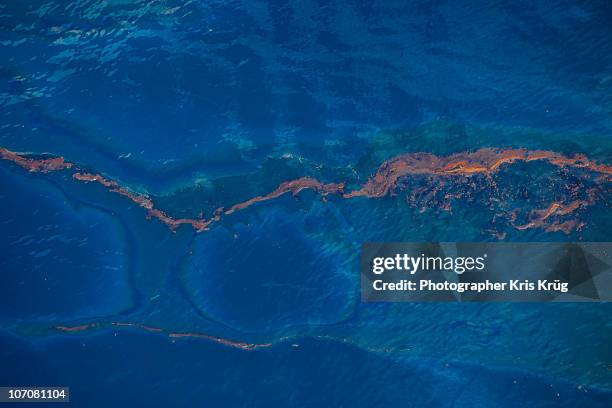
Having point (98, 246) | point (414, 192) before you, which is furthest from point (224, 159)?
point (414, 192)

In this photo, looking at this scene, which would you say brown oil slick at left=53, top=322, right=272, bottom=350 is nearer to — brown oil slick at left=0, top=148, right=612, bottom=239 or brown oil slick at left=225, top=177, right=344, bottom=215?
brown oil slick at left=0, top=148, right=612, bottom=239

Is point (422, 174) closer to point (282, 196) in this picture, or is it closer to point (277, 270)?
point (282, 196)

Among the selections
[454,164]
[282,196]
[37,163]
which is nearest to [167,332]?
[282,196]

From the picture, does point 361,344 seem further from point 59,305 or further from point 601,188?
point 59,305

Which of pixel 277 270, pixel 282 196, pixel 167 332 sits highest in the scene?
pixel 282 196

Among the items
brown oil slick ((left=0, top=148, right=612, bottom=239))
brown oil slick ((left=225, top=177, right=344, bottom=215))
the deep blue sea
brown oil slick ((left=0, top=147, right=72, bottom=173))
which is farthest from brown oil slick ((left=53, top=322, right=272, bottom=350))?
brown oil slick ((left=0, top=147, right=72, bottom=173))

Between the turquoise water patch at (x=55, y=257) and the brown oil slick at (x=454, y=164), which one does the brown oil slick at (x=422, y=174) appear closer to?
the brown oil slick at (x=454, y=164)

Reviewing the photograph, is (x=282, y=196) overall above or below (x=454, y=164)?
below

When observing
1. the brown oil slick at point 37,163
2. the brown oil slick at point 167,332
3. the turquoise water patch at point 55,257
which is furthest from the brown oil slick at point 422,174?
the brown oil slick at point 167,332
